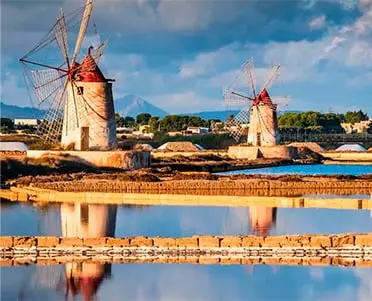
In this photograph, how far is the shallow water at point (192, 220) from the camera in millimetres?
18312

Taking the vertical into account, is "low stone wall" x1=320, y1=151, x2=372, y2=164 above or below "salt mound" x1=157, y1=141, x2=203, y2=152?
below

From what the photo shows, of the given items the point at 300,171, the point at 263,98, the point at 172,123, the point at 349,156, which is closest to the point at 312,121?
the point at 172,123

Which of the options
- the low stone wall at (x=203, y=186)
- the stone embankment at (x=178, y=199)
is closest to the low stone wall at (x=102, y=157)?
the low stone wall at (x=203, y=186)

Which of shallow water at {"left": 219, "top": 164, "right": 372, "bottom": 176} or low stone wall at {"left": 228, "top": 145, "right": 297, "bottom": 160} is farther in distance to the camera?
low stone wall at {"left": 228, "top": 145, "right": 297, "bottom": 160}

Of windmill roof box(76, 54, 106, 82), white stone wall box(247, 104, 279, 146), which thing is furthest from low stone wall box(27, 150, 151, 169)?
white stone wall box(247, 104, 279, 146)

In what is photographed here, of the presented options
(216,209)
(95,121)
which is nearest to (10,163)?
(95,121)

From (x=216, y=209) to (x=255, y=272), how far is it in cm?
948

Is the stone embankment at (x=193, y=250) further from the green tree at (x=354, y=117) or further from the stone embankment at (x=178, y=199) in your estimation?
the green tree at (x=354, y=117)

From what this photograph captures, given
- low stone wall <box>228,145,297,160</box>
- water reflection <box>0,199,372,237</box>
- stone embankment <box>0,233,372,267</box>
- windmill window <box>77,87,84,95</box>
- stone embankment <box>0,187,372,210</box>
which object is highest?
windmill window <box>77,87,84,95</box>

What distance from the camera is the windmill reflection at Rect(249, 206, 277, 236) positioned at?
59.9 ft

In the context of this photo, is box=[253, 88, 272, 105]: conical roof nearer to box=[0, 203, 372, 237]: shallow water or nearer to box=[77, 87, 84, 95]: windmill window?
box=[77, 87, 84, 95]: windmill window

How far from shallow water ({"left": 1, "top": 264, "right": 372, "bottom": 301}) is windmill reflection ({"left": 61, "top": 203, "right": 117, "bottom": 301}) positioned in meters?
0.08

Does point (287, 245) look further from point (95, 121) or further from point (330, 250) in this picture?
point (95, 121)

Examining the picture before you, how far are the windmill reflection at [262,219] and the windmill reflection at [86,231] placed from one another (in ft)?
9.17
